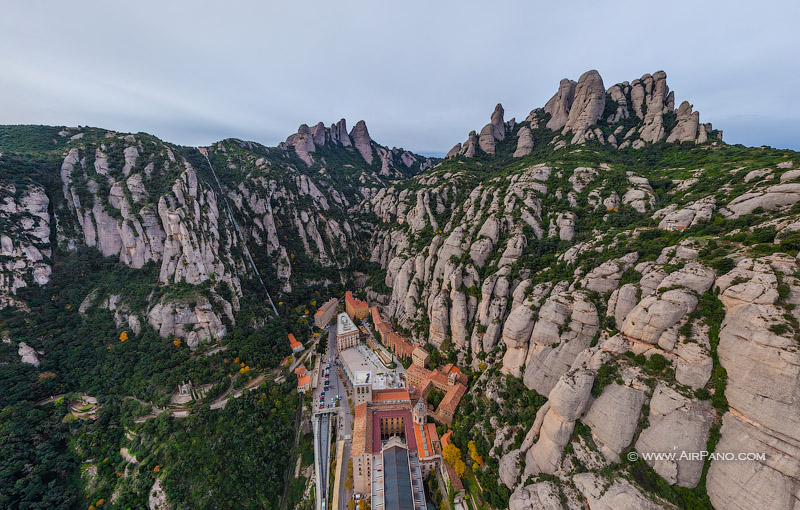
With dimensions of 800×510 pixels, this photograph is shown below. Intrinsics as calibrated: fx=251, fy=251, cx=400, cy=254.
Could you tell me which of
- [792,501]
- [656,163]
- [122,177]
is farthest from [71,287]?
[656,163]

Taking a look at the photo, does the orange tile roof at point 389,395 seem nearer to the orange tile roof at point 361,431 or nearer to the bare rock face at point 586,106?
the orange tile roof at point 361,431

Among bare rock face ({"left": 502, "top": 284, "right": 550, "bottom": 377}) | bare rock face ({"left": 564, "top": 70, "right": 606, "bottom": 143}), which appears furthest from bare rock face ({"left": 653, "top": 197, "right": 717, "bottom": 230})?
bare rock face ({"left": 564, "top": 70, "right": 606, "bottom": 143})

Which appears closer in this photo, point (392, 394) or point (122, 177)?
point (392, 394)

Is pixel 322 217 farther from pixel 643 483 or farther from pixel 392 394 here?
pixel 643 483

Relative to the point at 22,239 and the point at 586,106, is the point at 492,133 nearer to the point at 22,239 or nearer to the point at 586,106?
the point at 586,106

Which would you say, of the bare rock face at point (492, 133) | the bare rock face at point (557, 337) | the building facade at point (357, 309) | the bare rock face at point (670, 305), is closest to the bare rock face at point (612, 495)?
the bare rock face at point (557, 337)

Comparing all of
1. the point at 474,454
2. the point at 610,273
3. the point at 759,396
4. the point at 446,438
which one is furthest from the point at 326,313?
the point at 759,396
